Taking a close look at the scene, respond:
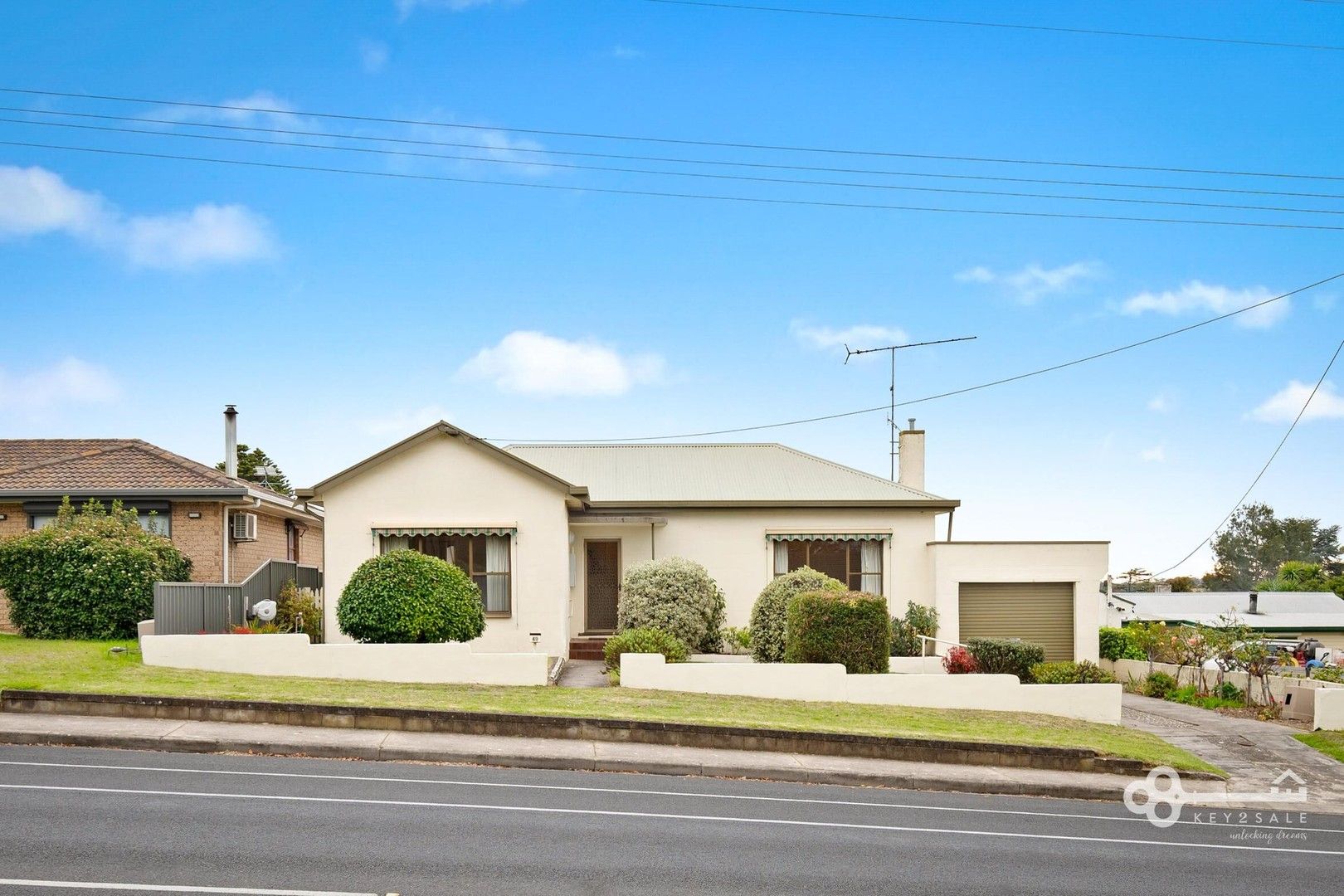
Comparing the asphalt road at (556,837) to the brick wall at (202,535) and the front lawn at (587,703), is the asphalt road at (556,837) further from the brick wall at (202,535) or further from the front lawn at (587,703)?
the brick wall at (202,535)

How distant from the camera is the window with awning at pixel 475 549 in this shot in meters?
21.3

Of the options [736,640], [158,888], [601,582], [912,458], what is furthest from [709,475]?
[158,888]

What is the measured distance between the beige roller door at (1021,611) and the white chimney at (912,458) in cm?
365

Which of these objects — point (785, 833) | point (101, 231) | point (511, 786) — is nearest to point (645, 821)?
point (785, 833)

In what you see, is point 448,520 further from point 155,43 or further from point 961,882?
point 961,882

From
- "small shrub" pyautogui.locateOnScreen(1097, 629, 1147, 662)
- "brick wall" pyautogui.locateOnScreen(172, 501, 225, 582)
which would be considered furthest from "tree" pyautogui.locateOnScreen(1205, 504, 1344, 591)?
"brick wall" pyautogui.locateOnScreen(172, 501, 225, 582)

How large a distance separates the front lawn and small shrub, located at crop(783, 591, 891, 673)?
117cm

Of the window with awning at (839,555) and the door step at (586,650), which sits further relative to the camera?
the window with awning at (839,555)

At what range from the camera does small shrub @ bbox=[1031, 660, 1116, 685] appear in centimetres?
1984

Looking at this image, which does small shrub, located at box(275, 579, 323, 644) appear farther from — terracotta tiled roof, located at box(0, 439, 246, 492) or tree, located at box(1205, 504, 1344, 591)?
tree, located at box(1205, 504, 1344, 591)

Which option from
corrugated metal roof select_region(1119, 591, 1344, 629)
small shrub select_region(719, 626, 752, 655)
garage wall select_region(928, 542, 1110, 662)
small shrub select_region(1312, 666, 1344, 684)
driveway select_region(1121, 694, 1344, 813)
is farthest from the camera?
corrugated metal roof select_region(1119, 591, 1344, 629)

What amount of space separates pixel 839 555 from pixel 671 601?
19.0 ft

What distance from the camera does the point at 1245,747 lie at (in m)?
17.7

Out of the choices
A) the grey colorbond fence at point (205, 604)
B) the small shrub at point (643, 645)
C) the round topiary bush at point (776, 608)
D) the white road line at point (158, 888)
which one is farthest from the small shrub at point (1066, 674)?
the white road line at point (158, 888)
